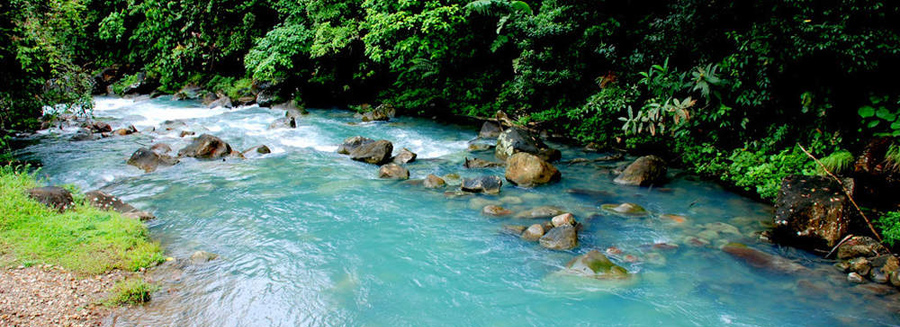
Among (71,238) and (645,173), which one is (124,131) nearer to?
(71,238)

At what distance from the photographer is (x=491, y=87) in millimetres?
15258

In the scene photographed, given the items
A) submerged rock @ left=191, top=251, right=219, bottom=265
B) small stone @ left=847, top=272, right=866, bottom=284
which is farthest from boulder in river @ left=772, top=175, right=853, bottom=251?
submerged rock @ left=191, top=251, right=219, bottom=265

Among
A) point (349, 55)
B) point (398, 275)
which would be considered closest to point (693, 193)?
point (398, 275)

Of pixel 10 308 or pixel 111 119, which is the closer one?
pixel 10 308

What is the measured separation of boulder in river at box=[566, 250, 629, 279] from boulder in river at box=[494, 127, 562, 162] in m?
4.92

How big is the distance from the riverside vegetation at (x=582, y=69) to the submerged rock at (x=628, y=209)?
1.94 m

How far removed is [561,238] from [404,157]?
5199 mm

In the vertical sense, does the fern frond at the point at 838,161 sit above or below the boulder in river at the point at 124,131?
above

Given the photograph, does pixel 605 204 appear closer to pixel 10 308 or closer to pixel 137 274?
pixel 137 274

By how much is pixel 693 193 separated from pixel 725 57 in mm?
2375

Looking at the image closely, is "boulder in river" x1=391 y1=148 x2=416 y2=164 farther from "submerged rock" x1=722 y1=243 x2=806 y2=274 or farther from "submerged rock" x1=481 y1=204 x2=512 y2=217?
"submerged rock" x1=722 y1=243 x2=806 y2=274

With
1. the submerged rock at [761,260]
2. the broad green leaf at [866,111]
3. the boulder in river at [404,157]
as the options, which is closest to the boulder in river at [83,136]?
the boulder in river at [404,157]

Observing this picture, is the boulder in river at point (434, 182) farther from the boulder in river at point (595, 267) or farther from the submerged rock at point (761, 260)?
the submerged rock at point (761, 260)

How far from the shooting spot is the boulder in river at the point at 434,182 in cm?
855
